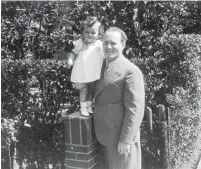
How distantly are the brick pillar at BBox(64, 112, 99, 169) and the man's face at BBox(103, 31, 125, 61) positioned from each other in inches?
26.8

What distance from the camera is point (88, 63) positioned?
297 centimetres

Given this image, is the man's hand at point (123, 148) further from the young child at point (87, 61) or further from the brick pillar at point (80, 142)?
the young child at point (87, 61)

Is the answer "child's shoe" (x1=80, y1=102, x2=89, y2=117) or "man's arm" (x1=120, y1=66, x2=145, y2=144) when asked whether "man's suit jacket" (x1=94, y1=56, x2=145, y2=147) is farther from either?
"child's shoe" (x1=80, y1=102, x2=89, y2=117)

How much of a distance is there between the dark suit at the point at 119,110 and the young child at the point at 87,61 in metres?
0.12

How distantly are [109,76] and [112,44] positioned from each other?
31 centimetres

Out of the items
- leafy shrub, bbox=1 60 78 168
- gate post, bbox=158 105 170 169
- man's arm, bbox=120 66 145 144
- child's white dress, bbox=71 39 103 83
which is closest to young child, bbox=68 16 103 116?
child's white dress, bbox=71 39 103 83

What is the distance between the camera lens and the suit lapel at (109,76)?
9.19 ft

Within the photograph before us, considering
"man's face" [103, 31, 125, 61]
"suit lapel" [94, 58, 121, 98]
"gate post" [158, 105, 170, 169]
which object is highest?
"man's face" [103, 31, 125, 61]

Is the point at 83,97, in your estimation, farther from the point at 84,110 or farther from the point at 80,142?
the point at 80,142

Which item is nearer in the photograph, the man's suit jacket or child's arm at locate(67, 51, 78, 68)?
the man's suit jacket

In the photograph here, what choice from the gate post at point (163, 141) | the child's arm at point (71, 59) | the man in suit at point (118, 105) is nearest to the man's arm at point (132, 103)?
the man in suit at point (118, 105)

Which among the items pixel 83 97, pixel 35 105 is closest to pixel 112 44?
pixel 83 97

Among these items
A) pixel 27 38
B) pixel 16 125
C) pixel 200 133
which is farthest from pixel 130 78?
pixel 200 133

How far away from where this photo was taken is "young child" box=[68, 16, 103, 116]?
9.67 ft
